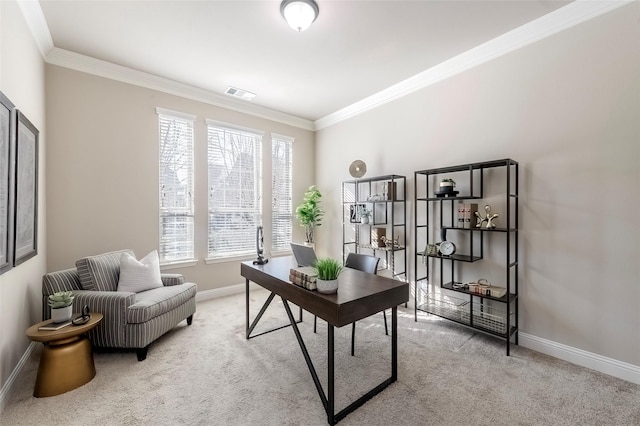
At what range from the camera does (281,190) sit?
192 inches

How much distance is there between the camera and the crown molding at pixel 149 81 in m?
3.00

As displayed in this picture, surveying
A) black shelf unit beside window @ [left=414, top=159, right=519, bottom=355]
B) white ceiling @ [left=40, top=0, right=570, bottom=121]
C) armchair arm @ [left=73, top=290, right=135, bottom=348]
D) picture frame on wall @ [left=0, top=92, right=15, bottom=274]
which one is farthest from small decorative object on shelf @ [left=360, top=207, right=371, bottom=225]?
picture frame on wall @ [left=0, top=92, right=15, bottom=274]

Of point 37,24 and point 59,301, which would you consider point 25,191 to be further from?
point 37,24

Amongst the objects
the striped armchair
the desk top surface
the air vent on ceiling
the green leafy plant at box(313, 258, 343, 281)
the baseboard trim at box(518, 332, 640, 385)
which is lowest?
the baseboard trim at box(518, 332, 640, 385)

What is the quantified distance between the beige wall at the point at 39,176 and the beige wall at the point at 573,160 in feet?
13.1

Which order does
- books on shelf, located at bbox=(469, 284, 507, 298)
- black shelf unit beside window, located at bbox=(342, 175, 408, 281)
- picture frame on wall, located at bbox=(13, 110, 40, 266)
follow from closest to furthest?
picture frame on wall, located at bbox=(13, 110, 40, 266) < books on shelf, located at bbox=(469, 284, 507, 298) < black shelf unit beside window, located at bbox=(342, 175, 408, 281)

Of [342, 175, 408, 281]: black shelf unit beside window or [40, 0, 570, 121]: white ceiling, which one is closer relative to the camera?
[40, 0, 570, 121]: white ceiling

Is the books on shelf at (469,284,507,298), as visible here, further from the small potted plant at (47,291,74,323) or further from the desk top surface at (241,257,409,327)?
the small potted plant at (47,291,74,323)

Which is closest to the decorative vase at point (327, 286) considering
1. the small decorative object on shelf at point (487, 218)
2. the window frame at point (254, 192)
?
the small decorative object on shelf at point (487, 218)

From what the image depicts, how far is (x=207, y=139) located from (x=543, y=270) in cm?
435

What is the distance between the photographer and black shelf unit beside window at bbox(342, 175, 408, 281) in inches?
145

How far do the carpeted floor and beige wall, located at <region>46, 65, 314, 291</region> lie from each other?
1.27 metres

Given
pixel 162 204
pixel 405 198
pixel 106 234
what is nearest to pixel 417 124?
pixel 405 198

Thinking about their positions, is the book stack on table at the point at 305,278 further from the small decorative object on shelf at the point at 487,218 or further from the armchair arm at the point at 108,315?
the small decorative object on shelf at the point at 487,218
